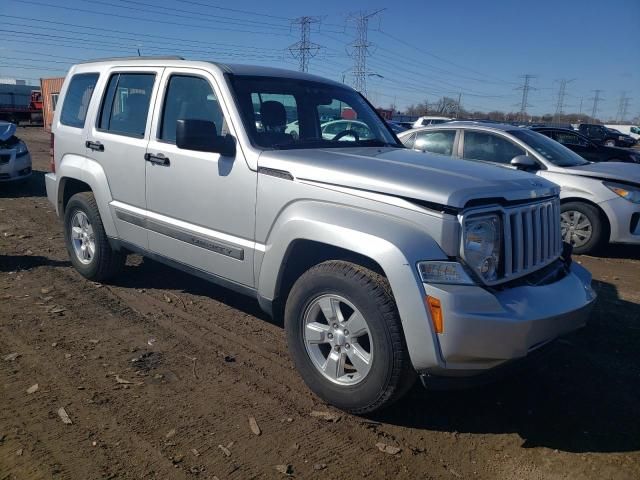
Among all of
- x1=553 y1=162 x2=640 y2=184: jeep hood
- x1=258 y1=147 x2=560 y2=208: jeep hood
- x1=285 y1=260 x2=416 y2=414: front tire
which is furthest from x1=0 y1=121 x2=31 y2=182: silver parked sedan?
x1=553 y1=162 x2=640 y2=184: jeep hood

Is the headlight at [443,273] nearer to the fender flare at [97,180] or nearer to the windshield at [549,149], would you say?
the fender flare at [97,180]

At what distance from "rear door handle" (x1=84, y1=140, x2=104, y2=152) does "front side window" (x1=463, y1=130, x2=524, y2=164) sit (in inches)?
203

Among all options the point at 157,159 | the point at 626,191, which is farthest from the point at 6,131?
the point at 626,191

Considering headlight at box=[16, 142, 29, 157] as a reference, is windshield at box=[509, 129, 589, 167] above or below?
above

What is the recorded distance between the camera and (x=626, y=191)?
7.10 m

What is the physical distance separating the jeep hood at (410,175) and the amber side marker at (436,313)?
51cm

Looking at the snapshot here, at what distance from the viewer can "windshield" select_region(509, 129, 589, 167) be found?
25.1ft

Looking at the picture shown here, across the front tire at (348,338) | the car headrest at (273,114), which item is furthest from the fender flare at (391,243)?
the car headrest at (273,114)

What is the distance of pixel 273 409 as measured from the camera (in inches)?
129

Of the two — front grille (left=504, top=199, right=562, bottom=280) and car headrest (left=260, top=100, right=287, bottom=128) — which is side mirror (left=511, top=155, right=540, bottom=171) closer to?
front grille (left=504, top=199, right=562, bottom=280)

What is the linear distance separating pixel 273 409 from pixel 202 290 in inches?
90.6

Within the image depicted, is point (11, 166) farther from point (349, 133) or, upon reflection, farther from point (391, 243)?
point (391, 243)

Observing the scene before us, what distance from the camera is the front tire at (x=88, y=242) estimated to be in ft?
16.8

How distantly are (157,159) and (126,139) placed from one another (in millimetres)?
556
